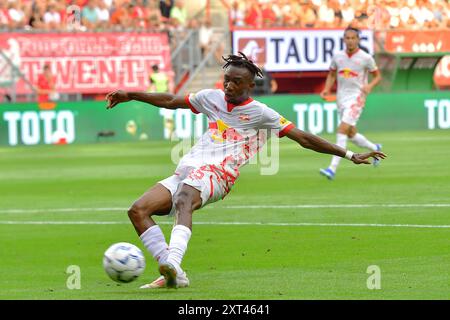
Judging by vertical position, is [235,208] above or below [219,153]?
below

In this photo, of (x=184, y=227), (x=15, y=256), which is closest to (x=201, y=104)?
(x=184, y=227)

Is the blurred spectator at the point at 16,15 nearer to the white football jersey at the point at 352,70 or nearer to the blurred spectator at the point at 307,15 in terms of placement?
the blurred spectator at the point at 307,15

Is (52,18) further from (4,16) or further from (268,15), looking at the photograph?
(268,15)

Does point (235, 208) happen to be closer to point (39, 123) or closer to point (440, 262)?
point (440, 262)

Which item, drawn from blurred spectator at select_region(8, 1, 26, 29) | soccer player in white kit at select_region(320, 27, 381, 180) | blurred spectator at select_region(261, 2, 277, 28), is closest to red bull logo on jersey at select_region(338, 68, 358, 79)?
soccer player in white kit at select_region(320, 27, 381, 180)

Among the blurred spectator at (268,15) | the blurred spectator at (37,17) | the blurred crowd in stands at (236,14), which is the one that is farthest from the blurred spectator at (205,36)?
the blurred spectator at (37,17)

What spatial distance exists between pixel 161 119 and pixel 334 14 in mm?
8837

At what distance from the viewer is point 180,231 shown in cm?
1009

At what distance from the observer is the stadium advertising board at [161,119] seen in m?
33.7

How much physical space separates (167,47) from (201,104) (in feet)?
87.9

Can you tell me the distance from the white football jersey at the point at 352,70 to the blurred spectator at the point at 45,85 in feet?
43.3

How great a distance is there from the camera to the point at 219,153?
1082 cm

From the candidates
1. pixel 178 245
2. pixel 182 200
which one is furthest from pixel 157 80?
pixel 178 245

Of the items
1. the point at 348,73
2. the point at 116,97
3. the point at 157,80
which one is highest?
the point at 116,97
